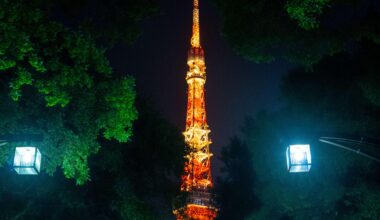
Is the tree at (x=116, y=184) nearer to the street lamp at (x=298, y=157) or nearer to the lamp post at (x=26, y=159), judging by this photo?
the lamp post at (x=26, y=159)

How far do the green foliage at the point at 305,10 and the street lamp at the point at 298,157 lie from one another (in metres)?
2.62

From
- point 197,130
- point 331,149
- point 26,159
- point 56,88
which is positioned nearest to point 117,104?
point 56,88

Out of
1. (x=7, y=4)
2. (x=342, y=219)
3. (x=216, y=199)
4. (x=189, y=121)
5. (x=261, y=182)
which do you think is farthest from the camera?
(x=189, y=121)

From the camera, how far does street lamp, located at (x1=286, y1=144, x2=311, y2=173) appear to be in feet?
24.7

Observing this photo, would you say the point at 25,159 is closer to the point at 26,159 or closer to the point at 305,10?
the point at 26,159

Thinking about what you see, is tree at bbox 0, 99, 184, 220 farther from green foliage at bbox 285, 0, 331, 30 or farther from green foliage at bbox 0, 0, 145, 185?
green foliage at bbox 285, 0, 331, 30

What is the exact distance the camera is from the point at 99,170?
1611 cm

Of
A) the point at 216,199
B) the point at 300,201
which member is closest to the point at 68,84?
the point at 300,201

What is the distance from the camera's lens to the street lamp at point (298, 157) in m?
7.54

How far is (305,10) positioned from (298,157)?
2.98 meters

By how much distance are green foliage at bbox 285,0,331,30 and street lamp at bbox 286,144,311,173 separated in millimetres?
2621

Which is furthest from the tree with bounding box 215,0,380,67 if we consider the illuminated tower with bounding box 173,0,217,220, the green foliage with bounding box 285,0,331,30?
the illuminated tower with bounding box 173,0,217,220

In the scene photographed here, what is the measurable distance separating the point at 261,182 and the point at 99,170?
10.4m

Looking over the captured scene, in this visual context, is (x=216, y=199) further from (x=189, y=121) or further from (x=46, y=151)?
(x=189, y=121)
